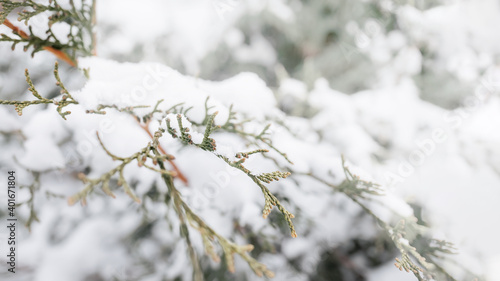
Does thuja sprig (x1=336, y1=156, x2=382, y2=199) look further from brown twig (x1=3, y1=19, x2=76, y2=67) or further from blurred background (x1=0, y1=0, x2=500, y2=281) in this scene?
brown twig (x1=3, y1=19, x2=76, y2=67)

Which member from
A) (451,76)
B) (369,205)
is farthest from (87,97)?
(451,76)

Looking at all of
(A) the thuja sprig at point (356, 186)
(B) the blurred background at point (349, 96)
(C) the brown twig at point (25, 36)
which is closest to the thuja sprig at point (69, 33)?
(C) the brown twig at point (25, 36)

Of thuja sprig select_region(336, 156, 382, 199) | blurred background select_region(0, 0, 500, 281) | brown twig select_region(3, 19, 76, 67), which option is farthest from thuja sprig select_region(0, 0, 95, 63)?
thuja sprig select_region(336, 156, 382, 199)

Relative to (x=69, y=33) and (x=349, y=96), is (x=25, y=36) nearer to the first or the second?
(x=69, y=33)

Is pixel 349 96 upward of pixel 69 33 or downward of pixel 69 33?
downward

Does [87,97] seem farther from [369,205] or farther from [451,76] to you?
[451,76]

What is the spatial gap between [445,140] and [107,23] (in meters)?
3.15

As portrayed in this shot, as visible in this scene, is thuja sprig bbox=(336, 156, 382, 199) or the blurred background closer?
thuja sprig bbox=(336, 156, 382, 199)

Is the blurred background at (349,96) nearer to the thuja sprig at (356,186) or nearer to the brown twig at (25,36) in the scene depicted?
the brown twig at (25,36)

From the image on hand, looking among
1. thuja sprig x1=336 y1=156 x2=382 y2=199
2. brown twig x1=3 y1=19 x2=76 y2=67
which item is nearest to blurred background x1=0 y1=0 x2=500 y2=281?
brown twig x1=3 y1=19 x2=76 y2=67

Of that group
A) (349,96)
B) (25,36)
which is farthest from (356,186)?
(25,36)

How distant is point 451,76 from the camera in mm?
2795

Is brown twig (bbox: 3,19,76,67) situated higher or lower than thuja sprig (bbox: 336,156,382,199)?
higher

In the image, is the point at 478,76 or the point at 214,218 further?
the point at 478,76
